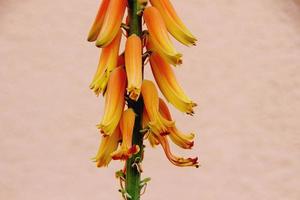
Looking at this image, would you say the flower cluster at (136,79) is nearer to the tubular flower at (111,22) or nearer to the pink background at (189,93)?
the tubular flower at (111,22)

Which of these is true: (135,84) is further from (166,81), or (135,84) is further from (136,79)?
(166,81)

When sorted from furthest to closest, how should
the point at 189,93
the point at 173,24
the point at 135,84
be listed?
the point at 189,93 → the point at 173,24 → the point at 135,84

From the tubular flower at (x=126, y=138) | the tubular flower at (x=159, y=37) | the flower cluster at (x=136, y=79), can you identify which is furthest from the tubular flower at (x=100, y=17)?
the tubular flower at (x=126, y=138)

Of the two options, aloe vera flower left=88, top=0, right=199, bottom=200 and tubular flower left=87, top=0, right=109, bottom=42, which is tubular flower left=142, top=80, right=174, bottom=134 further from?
tubular flower left=87, top=0, right=109, bottom=42

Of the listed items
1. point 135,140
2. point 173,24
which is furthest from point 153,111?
point 173,24

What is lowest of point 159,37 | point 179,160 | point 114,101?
point 179,160

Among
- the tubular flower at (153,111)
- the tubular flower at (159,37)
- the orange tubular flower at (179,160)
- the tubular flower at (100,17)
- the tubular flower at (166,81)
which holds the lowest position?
the orange tubular flower at (179,160)

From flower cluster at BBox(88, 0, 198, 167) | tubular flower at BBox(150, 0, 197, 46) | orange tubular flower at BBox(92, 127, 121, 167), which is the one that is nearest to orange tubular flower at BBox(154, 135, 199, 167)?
flower cluster at BBox(88, 0, 198, 167)
